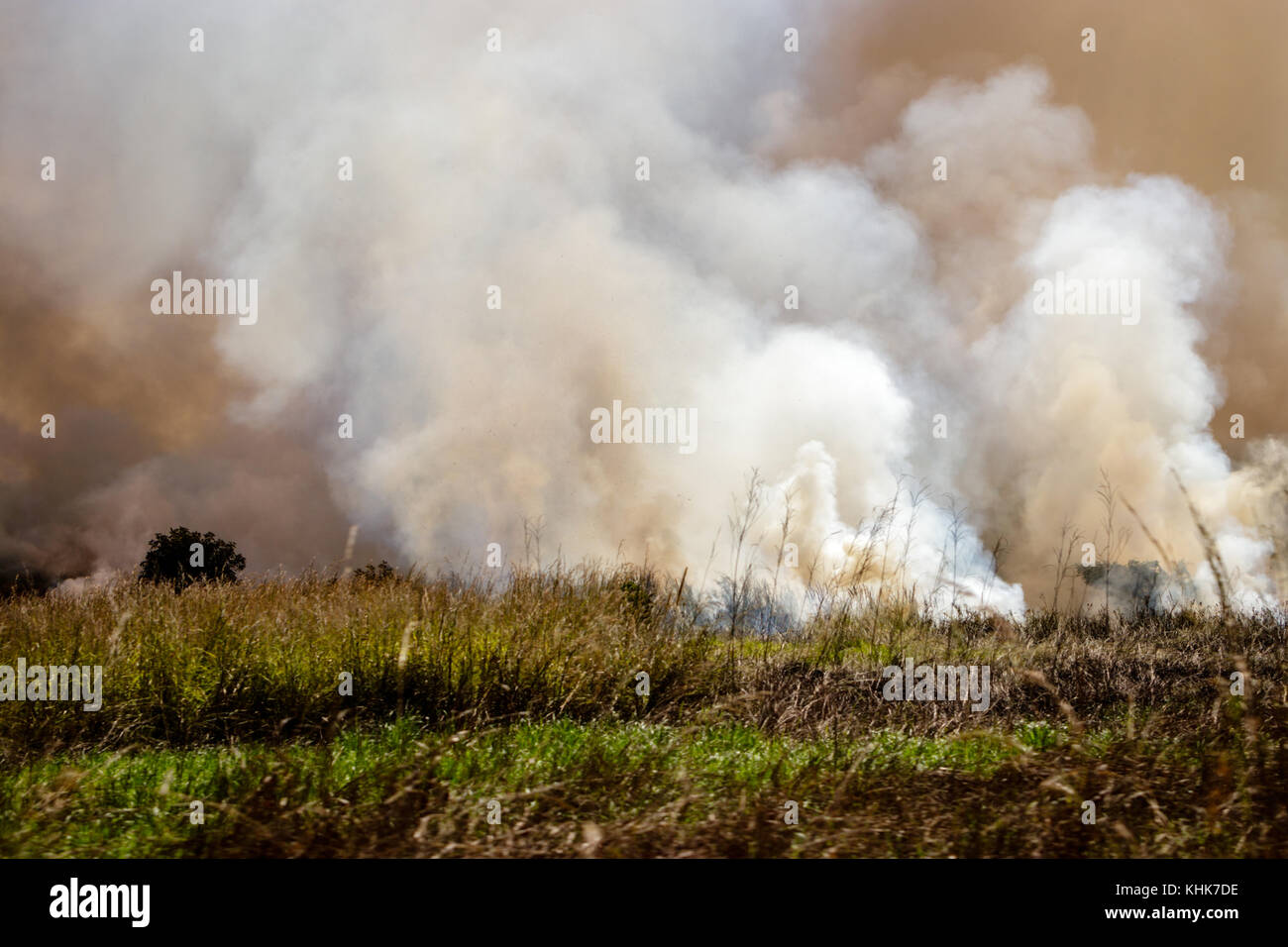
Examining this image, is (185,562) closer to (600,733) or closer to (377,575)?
(377,575)

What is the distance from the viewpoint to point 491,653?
24.8 feet

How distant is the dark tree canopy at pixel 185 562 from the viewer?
36.3 feet

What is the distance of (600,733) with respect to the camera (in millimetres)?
5953

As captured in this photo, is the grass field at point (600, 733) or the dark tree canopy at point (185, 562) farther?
the dark tree canopy at point (185, 562)

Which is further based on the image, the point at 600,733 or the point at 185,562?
the point at 185,562

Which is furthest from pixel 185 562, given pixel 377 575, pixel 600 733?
pixel 600 733

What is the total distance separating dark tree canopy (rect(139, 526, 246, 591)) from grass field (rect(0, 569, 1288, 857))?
73cm

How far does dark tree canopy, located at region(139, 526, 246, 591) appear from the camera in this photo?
36.3 ft

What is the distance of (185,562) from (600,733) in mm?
9177

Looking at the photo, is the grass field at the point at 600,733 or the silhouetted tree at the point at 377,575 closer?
the grass field at the point at 600,733

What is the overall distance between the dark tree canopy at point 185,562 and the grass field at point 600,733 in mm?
726

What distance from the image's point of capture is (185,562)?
12750 mm
